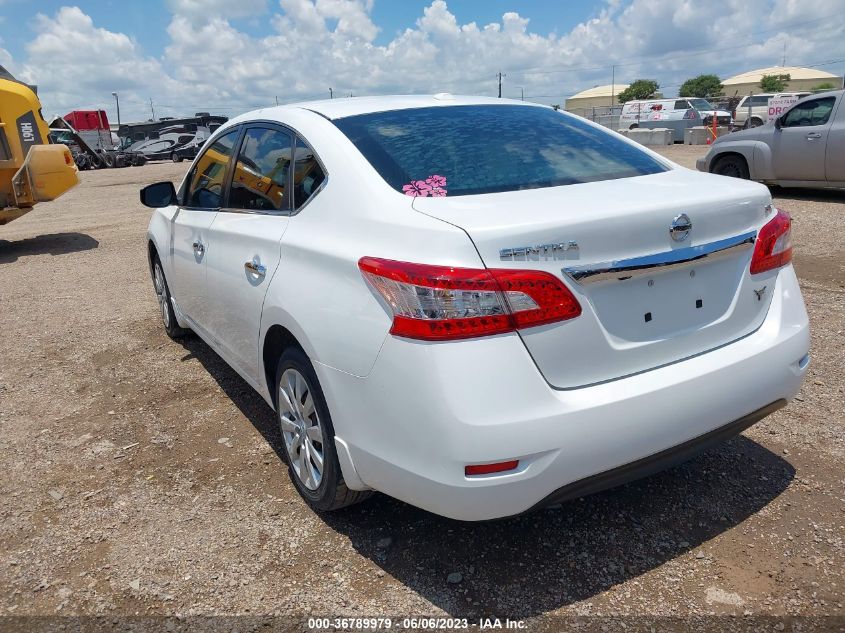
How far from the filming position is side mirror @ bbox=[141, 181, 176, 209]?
4.39 metres

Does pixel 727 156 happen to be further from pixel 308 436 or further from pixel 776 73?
pixel 776 73

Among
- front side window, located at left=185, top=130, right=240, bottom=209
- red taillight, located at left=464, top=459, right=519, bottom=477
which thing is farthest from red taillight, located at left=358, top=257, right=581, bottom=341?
front side window, located at left=185, top=130, right=240, bottom=209

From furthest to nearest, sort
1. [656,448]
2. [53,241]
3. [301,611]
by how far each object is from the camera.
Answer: [53,241], [301,611], [656,448]

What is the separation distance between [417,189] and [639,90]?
98295 millimetres

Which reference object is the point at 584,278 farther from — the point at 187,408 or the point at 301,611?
the point at 187,408

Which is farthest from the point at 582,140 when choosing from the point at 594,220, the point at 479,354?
the point at 479,354

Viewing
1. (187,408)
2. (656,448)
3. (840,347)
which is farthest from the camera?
(840,347)

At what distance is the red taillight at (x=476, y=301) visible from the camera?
6.74 feet

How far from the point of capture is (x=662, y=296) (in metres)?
2.32

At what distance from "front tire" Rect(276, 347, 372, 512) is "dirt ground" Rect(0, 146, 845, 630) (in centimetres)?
18

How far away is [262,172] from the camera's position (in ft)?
11.0

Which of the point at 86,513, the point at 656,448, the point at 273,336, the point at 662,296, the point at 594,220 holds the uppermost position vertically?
the point at 594,220

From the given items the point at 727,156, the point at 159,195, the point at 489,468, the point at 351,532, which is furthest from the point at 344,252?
the point at 727,156

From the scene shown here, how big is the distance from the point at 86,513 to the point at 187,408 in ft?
3.78
